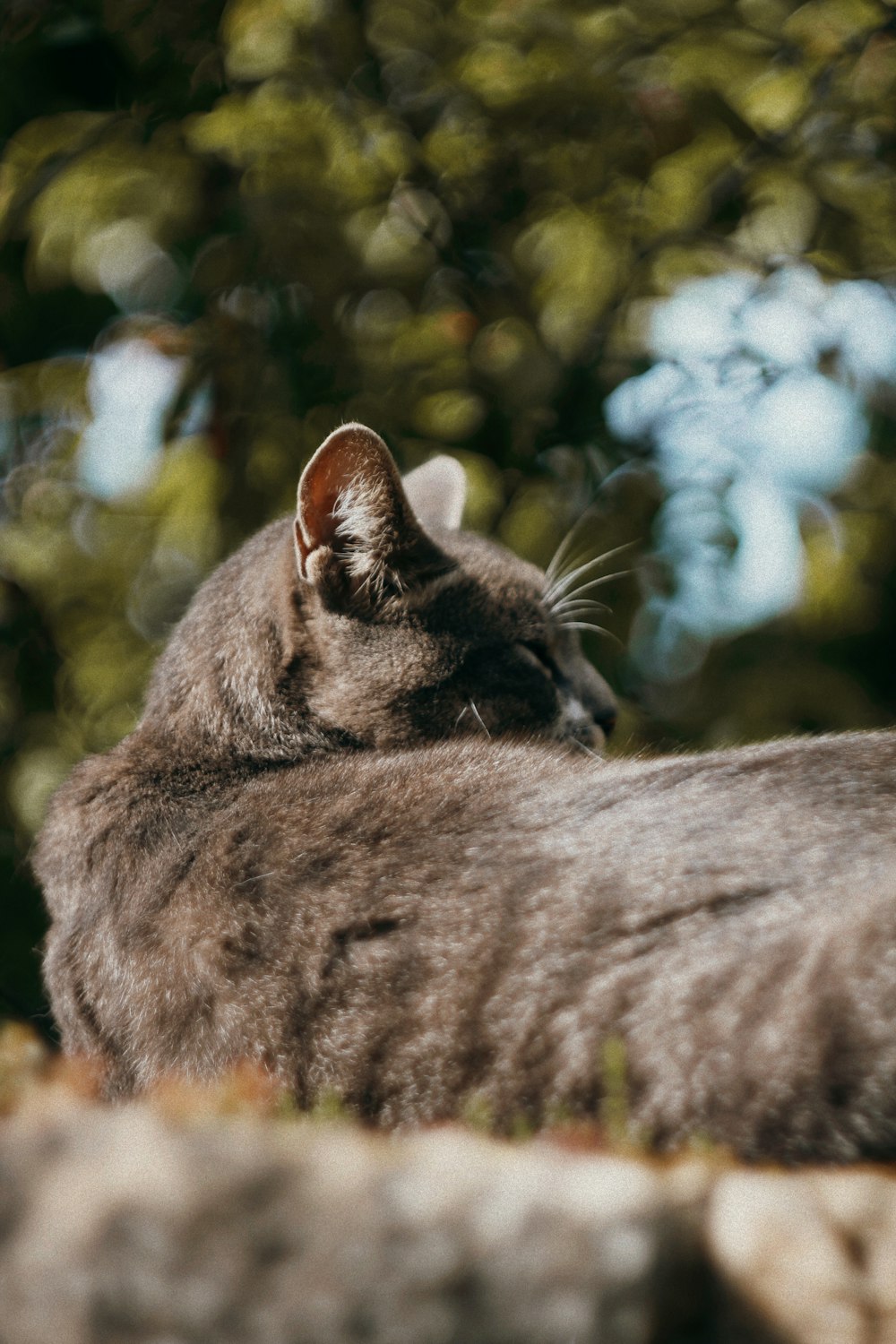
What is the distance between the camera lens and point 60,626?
3643 millimetres

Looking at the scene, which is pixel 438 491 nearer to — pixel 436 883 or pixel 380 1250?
pixel 436 883

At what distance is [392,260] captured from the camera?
3621 millimetres

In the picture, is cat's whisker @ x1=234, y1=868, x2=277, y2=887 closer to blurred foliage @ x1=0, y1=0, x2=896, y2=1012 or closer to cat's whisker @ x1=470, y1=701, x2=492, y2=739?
cat's whisker @ x1=470, y1=701, x2=492, y2=739

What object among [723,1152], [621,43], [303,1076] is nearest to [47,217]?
[621,43]

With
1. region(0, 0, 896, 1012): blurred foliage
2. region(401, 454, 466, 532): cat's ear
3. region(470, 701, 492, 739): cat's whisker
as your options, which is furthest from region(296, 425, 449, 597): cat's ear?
region(0, 0, 896, 1012): blurred foliage

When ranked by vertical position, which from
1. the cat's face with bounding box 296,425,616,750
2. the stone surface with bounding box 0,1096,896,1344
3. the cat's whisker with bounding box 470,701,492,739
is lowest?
the cat's whisker with bounding box 470,701,492,739

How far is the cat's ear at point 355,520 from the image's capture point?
2430mm

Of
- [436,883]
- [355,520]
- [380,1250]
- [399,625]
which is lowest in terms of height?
[399,625]

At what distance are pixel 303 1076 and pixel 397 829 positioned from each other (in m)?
0.41

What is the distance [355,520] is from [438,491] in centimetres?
87

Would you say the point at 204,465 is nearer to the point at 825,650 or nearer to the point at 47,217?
the point at 47,217

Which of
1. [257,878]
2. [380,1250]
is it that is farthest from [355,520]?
[380,1250]

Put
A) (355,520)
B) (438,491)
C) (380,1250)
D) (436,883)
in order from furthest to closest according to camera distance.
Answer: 1. (438,491)
2. (355,520)
3. (436,883)
4. (380,1250)

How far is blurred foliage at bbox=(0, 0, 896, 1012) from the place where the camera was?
10.7 feet
